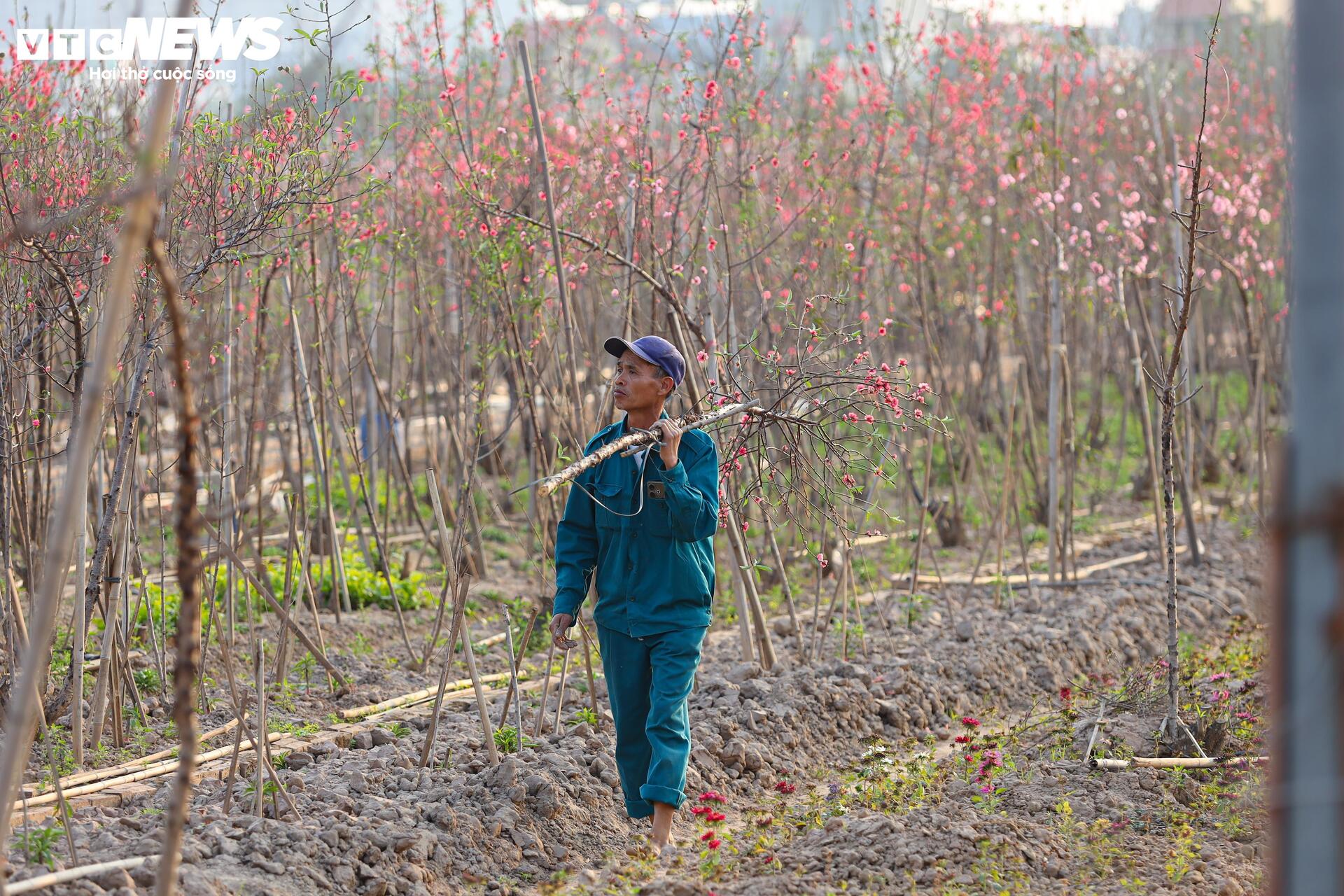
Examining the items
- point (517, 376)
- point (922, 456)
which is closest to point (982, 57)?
point (922, 456)

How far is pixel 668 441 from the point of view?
312cm

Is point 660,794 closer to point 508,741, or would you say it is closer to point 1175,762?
point 508,741

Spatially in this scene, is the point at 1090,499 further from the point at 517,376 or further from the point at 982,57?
the point at 517,376

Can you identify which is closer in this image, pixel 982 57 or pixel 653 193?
pixel 653 193

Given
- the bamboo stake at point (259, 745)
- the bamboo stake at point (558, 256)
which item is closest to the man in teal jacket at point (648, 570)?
the bamboo stake at point (558, 256)

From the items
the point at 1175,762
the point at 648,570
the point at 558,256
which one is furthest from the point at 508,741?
the point at 1175,762

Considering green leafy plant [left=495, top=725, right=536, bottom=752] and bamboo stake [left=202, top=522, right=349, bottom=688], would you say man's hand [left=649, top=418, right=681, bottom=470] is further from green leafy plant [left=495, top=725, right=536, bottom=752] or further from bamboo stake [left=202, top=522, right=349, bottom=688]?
green leafy plant [left=495, top=725, right=536, bottom=752]

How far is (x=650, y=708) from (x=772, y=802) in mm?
831

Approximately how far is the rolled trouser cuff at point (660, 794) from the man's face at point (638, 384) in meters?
1.00

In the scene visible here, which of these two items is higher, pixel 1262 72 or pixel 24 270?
pixel 1262 72

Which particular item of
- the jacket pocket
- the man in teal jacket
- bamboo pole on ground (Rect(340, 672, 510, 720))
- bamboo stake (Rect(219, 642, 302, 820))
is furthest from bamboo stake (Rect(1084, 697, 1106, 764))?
bamboo stake (Rect(219, 642, 302, 820))

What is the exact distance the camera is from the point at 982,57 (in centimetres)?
838

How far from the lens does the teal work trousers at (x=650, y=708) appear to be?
10.5 feet

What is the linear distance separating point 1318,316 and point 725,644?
4547 millimetres
